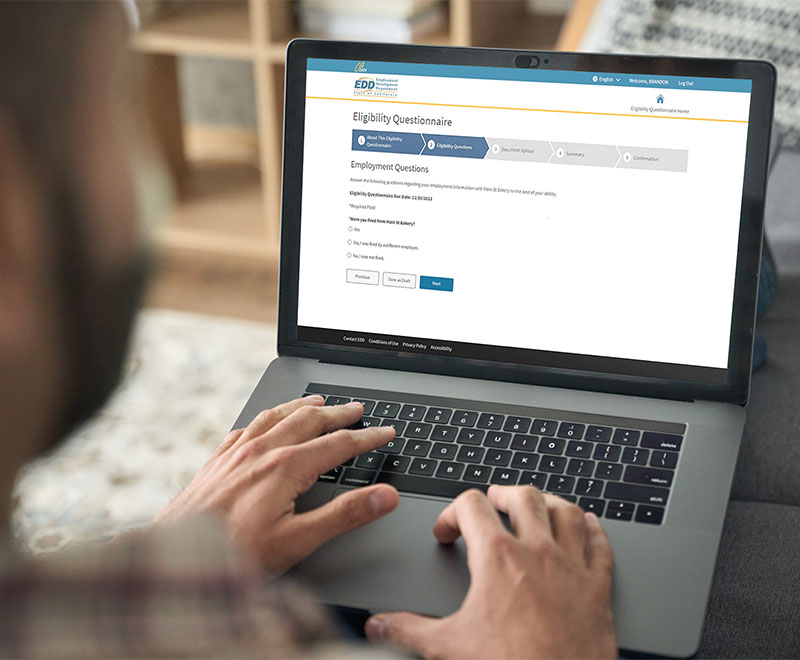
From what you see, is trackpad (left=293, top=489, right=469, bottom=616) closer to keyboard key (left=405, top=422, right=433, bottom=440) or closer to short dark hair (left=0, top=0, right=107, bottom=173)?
keyboard key (left=405, top=422, right=433, bottom=440)

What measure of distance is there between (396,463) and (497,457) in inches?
3.7

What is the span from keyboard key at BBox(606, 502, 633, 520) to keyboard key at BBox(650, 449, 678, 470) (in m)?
0.06

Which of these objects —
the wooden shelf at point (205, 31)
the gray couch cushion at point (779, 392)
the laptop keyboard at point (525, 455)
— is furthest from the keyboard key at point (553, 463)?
the wooden shelf at point (205, 31)

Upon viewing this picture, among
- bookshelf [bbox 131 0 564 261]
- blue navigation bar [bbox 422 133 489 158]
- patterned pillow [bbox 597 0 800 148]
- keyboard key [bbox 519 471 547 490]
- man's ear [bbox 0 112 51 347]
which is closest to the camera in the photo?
man's ear [bbox 0 112 51 347]

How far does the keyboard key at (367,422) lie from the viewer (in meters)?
0.93

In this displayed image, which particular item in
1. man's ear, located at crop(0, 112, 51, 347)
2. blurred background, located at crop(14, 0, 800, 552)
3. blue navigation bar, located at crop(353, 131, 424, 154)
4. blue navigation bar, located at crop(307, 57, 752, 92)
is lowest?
blurred background, located at crop(14, 0, 800, 552)

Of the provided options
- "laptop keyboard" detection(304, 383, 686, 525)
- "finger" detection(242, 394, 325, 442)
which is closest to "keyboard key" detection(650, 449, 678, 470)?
"laptop keyboard" detection(304, 383, 686, 525)

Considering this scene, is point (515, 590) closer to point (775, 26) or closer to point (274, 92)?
point (775, 26)

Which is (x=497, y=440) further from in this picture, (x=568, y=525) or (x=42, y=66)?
(x=42, y=66)

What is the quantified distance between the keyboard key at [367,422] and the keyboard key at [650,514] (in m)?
0.26

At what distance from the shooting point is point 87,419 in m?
0.42

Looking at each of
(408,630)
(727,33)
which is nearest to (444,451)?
(408,630)

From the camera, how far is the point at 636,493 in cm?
82

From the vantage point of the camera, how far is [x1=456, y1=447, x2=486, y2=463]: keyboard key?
34.6 inches
